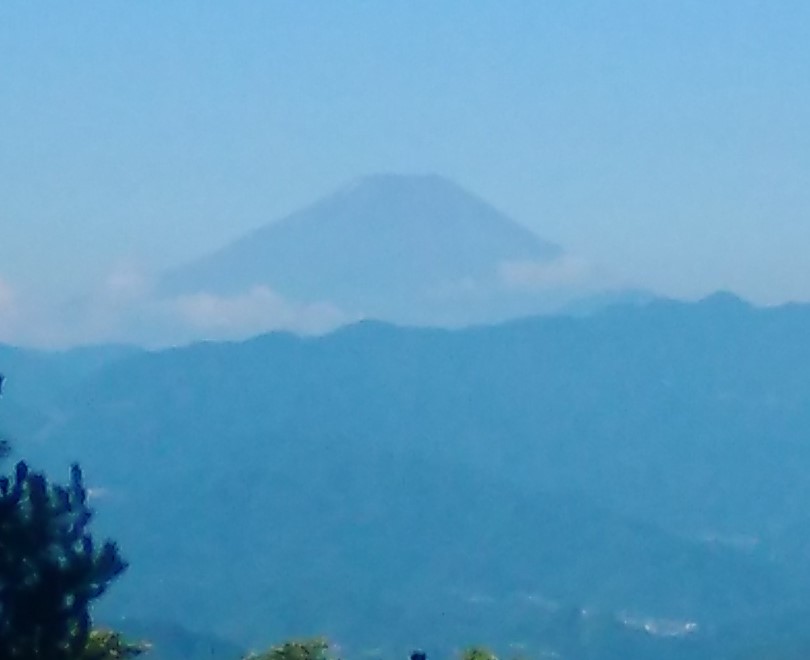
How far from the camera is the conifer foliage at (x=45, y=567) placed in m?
17.0

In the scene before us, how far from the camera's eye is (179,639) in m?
183

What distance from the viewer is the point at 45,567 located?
56.2 ft

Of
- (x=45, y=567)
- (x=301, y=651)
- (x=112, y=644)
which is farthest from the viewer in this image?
(x=301, y=651)

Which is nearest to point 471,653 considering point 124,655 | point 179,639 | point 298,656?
point 298,656

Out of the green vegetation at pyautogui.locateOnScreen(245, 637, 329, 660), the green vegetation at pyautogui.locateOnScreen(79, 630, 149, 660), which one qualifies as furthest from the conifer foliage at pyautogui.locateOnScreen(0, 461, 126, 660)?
the green vegetation at pyautogui.locateOnScreen(245, 637, 329, 660)

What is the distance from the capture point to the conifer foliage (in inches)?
669

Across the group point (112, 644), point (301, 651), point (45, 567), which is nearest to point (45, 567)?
point (45, 567)

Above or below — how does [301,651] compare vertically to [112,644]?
above

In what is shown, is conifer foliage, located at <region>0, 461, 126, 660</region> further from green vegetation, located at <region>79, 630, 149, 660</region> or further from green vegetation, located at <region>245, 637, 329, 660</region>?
green vegetation, located at <region>245, 637, 329, 660</region>

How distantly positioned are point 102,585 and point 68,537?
71cm

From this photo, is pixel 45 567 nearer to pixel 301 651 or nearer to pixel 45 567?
pixel 45 567

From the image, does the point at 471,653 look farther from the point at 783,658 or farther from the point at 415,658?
the point at 783,658

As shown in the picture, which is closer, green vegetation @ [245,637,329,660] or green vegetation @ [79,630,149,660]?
green vegetation @ [79,630,149,660]

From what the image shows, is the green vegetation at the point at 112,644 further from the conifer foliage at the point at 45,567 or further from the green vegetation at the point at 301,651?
the green vegetation at the point at 301,651
